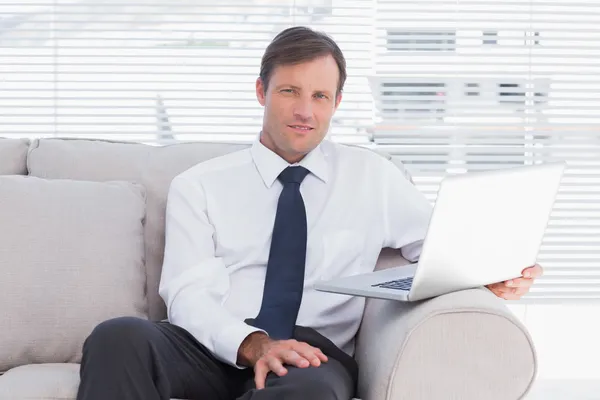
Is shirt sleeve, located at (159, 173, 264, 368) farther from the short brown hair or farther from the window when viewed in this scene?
the window

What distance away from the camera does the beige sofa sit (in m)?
1.72

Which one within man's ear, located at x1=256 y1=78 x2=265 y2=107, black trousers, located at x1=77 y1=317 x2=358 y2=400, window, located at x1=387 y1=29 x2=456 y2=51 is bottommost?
black trousers, located at x1=77 y1=317 x2=358 y2=400

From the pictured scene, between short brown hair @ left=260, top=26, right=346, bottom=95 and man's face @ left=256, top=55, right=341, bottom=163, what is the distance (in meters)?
0.01

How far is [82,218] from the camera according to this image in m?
2.21

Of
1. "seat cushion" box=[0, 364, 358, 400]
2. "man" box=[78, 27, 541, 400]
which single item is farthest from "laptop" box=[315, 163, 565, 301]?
"seat cushion" box=[0, 364, 358, 400]

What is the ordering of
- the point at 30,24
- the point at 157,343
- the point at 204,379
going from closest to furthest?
the point at 157,343 < the point at 204,379 < the point at 30,24

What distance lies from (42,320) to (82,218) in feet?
0.88

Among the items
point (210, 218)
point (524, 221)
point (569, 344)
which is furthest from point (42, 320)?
point (569, 344)

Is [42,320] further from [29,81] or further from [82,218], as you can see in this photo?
[29,81]

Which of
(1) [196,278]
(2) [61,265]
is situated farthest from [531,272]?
(2) [61,265]

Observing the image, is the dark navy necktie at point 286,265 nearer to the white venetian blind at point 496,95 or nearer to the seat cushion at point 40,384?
the seat cushion at point 40,384

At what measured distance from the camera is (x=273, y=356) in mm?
1737

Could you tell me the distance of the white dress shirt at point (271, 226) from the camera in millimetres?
2105

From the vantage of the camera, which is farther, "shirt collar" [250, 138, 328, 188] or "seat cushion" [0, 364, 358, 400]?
"shirt collar" [250, 138, 328, 188]
